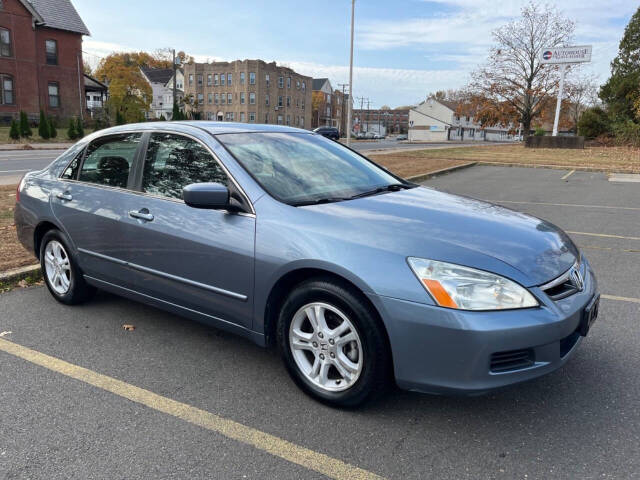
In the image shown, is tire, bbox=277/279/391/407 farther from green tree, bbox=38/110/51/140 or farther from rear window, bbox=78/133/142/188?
green tree, bbox=38/110/51/140

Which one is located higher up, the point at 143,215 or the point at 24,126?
the point at 24,126

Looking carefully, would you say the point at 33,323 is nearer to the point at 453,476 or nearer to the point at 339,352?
the point at 339,352

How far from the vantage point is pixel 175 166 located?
12.3 feet

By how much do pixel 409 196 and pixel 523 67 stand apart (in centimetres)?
5232

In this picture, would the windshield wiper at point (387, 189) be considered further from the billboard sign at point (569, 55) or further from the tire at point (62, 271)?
the billboard sign at point (569, 55)

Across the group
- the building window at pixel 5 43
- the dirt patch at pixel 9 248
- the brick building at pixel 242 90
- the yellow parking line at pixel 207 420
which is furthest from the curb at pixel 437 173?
the brick building at pixel 242 90

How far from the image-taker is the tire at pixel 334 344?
2.71 m

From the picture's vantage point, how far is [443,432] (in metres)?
2.76

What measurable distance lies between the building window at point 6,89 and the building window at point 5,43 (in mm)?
1589

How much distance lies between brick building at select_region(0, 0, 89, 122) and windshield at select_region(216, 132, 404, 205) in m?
41.0

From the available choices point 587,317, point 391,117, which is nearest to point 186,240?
point 587,317

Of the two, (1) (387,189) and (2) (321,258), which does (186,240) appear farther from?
(1) (387,189)

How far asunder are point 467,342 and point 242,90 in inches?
2966

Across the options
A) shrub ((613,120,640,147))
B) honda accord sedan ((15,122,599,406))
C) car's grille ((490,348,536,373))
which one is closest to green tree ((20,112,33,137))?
honda accord sedan ((15,122,599,406))
